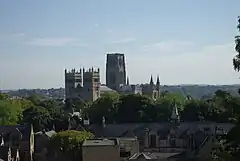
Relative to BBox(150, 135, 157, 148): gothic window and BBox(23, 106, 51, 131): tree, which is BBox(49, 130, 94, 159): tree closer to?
BBox(150, 135, 157, 148): gothic window

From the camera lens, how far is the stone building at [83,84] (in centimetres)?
10888

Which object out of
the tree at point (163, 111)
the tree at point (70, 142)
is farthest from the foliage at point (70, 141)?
the tree at point (163, 111)

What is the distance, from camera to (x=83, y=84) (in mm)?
111562

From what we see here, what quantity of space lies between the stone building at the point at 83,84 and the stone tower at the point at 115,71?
17852 millimetres

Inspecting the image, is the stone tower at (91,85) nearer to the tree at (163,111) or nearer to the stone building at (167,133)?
the tree at (163,111)

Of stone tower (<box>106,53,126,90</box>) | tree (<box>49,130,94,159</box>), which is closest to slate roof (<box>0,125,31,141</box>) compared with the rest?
tree (<box>49,130,94,159</box>)

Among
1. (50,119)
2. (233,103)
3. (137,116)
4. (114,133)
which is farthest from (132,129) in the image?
(233,103)

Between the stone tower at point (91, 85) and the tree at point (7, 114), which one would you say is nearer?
the tree at point (7, 114)

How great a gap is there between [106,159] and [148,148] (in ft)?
38.9

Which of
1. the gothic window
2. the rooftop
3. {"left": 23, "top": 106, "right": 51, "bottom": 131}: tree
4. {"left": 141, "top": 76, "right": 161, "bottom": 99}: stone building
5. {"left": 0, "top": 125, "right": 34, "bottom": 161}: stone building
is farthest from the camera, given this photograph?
{"left": 141, "top": 76, "right": 161, "bottom": 99}: stone building

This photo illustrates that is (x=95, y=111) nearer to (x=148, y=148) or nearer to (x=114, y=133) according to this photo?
(x=114, y=133)

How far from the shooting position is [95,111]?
71.0 meters

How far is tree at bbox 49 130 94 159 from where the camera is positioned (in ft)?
151

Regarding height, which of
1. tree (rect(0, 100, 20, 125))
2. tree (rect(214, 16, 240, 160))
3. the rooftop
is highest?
tree (rect(214, 16, 240, 160))
